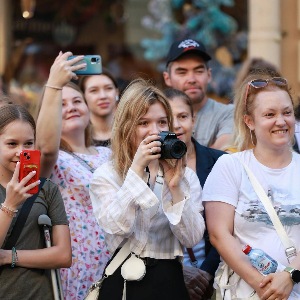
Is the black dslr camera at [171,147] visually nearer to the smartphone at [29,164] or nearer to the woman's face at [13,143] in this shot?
the smartphone at [29,164]

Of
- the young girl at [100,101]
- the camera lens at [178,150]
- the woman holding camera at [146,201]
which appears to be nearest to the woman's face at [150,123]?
the woman holding camera at [146,201]

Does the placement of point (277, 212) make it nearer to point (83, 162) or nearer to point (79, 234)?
point (79, 234)

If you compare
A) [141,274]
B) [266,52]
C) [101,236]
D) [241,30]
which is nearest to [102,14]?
[241,30]

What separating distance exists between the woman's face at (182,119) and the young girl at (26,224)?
103 cm

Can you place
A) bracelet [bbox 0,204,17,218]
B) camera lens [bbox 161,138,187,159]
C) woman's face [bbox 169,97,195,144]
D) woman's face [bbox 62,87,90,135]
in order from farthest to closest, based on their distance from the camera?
woman's face [bbox 62,87,90,135], woman's face [bbox 169,97,195,144], bracelet [bbox 0,204,17,218], camera lens [bbox 161,138,187,159]

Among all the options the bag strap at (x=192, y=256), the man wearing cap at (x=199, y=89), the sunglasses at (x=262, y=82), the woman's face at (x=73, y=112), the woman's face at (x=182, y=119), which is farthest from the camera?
the man wearing cap at (x=199, y=89)

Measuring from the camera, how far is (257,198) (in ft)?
11.9

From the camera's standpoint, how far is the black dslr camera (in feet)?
10.7

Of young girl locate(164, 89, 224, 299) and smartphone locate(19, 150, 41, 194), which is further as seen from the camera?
young girl locate(164, 89, 224, 299)

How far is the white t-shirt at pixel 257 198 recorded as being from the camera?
3582 mm

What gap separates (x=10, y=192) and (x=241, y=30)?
8.81 meters

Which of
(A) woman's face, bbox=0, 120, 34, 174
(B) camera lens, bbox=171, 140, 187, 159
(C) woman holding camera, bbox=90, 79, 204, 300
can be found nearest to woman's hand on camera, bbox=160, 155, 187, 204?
(C) woman holding camera, bbox=90, 79, 204, 300

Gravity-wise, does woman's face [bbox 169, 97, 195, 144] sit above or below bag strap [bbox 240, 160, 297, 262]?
above

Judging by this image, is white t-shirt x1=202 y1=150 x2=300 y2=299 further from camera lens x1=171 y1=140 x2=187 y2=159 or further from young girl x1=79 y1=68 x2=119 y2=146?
young girl x1=79 y1=68 x2=119 y2=146
